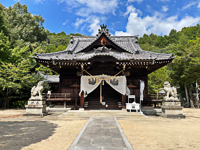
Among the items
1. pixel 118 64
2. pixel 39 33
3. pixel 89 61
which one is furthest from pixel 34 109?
pixel 39 33

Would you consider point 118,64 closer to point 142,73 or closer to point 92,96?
point 142,73

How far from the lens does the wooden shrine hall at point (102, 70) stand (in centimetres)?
1212

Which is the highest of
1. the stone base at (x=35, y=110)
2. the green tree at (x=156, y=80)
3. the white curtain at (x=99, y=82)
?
the green tree at (x=156, y=80)

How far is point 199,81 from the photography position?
23.0 m

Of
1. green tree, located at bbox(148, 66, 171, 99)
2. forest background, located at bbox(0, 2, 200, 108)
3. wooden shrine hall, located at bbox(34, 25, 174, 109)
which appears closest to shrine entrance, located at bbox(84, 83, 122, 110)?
wooden shrine hall, located at bbox(34, 25, 174, 109)

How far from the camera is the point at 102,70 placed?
44.5 feet

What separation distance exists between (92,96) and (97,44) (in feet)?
19.5

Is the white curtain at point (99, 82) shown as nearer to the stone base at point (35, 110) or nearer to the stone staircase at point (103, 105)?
the stone staircase at point (103, 105)

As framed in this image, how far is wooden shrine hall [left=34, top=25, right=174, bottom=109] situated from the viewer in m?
12.1

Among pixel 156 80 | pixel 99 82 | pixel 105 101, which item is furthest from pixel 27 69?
pixel 156 80

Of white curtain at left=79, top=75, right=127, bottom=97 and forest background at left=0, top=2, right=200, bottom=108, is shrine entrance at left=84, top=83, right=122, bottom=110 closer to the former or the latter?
white curtain at left=79, top=75, right=127, bottom=97

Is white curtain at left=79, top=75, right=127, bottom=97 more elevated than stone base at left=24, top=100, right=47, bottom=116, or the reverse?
white curtain at left=79, top=75, right=127, bottom=97

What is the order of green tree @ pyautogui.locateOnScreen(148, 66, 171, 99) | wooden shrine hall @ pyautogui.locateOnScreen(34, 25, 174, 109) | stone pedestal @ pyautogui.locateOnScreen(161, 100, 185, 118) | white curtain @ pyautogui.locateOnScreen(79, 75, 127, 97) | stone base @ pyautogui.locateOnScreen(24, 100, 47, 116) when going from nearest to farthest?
stone pedestal @ pyautogui.locateOnScreen(161, 100, 185, 118) < stone base @ pyautogui.locateOnScreen(24, 100, 47, 116) < wooden shrine hall @ pyautogui.locateOnScreen(34, 25, 174, 109) < white curtain @ pyautogui.locateOnScreen(79, 75, 127, 97) < green tree @ pyautogui.locateOnScreen(148, 66, 171, 99)

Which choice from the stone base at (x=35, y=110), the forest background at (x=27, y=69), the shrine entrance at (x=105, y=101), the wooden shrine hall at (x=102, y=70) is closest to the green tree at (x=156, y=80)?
the forest background at (x=27, y=69)
